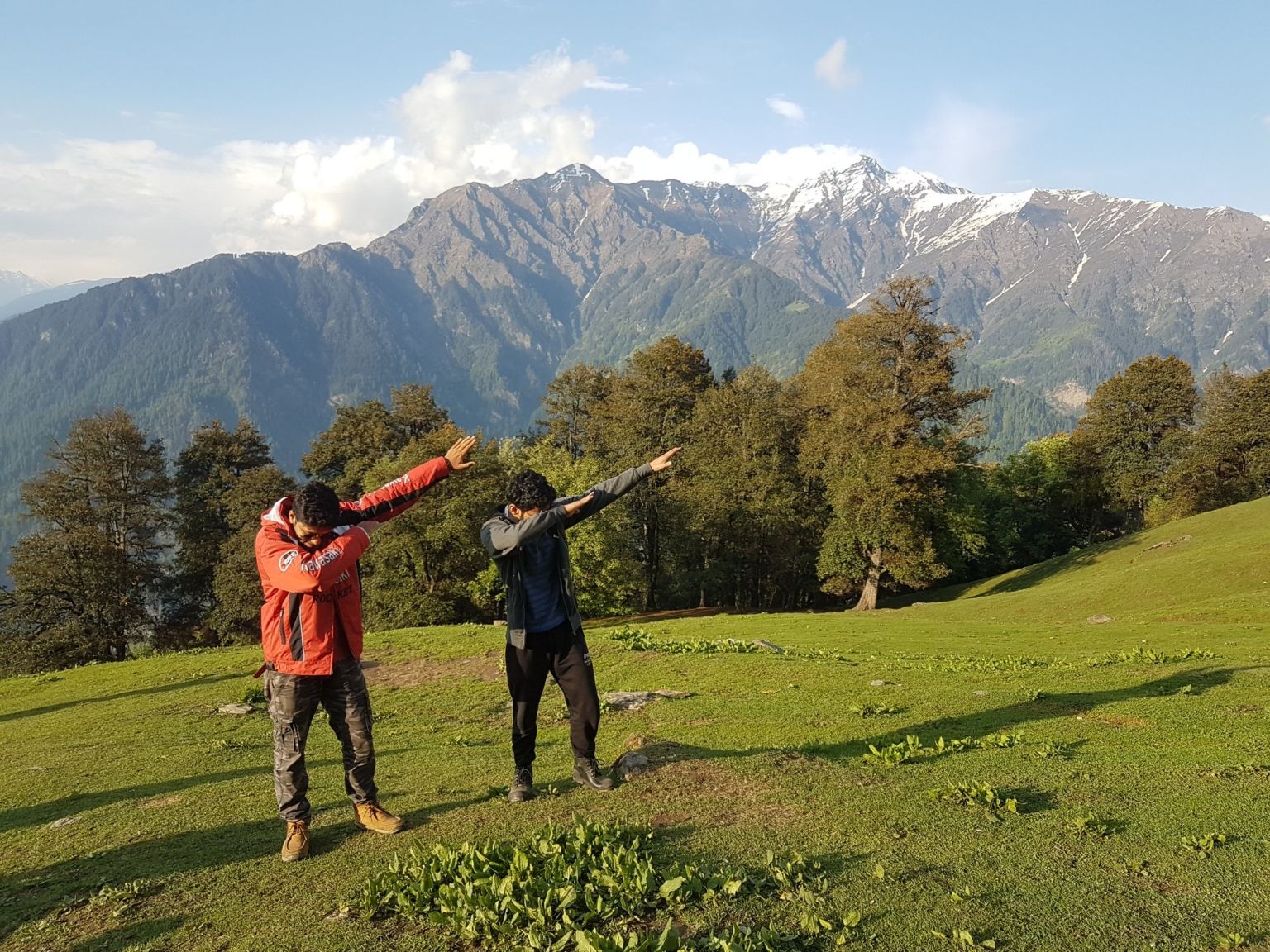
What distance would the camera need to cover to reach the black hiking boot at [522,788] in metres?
8.08

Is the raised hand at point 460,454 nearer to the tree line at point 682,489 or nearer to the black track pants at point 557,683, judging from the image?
the black track pants at point 557,683

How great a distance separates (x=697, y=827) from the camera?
7137mm

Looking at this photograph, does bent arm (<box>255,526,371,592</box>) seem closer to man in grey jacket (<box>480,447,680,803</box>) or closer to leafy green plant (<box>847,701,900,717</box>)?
man in grey jacket (<box>480,447,680,803</box>)

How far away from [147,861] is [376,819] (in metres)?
2.27

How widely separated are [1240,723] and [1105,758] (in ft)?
11.7

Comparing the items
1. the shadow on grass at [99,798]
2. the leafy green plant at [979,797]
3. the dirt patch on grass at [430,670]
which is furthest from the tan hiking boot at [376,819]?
the dirt patch on grass at [430,670]

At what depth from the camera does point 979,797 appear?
307 inches

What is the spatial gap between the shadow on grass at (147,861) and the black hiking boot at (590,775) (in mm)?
1284

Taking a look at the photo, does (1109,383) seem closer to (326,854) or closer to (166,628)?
(326,854)

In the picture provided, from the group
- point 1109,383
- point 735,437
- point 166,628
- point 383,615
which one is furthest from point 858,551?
point 166,628

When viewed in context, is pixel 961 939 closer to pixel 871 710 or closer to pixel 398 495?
pixel 398 495

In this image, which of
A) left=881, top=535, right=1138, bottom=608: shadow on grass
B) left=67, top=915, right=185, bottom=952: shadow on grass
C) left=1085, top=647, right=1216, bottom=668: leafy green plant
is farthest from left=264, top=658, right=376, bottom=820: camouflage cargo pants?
left=881, top=535, right=1138, bottom=608: shadow on grass

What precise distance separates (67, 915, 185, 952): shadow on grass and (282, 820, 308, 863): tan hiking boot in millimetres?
1024

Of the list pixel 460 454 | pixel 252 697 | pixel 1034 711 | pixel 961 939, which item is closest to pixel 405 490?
pixel 460 454
